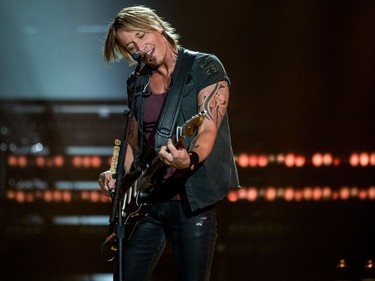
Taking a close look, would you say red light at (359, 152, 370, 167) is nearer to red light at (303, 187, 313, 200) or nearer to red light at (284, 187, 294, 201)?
red light at (303, 187, 313, 200)

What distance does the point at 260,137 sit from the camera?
5.34 metres

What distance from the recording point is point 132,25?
8.41 ft

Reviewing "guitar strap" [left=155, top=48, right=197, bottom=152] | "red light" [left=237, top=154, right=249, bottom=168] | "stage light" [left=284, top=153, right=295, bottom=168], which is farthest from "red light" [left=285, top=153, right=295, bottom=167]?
"guitar strap" [left=155, top=48, right=197, bottom=152]

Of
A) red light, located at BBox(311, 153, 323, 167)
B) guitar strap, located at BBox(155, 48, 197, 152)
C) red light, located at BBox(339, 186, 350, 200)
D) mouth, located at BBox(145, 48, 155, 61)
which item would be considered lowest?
red light, located at BBox(339, 186, 350, 200)

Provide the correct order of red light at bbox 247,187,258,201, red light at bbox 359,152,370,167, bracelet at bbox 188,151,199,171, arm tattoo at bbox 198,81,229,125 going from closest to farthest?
bracelet at bbox 188,151,199,171 → arm tattoo at bbox 198,81,229,125 → red light at bbox 359,152,370,167 → red light at bbox 247,187,258,201

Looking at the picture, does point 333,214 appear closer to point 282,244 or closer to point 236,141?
point 282,244

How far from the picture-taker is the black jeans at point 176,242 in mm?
2461

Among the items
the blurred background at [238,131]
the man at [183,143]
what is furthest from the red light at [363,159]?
the man at [183,143]

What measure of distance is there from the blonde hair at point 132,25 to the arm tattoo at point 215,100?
0.28 metres

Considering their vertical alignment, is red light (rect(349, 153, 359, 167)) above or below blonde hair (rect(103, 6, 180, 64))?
below

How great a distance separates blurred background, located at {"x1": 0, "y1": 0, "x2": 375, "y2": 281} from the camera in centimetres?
500

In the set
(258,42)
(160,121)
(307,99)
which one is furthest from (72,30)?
(160,121)

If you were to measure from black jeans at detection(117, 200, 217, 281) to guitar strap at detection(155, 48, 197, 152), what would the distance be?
0.23 m

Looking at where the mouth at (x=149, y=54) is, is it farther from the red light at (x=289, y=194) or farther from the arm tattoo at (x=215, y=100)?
the red light at (x=289, y=194)
